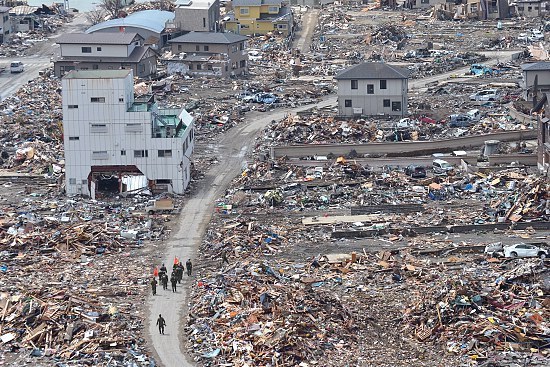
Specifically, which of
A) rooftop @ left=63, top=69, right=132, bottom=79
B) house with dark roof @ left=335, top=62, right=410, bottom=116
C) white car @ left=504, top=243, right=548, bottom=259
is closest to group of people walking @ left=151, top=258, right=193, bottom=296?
white car @ left=504, top=243, right=548, bottom=259

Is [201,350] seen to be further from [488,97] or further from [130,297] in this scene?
[488,97]

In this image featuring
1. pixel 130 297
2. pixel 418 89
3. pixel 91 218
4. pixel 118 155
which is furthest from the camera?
pixel 418 89

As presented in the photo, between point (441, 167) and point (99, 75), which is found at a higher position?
point (99, 75)

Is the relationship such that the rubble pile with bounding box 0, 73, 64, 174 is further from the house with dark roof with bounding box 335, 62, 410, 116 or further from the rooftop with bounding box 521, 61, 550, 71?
the rooftop with bounding box 521, 61, 550, 71

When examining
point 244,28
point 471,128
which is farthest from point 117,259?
point 244,28

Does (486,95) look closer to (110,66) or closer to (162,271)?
(110,66)

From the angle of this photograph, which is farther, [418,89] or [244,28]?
[244,28]

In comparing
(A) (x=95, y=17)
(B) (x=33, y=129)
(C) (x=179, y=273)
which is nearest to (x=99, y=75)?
(B) (x=33, y=129)
